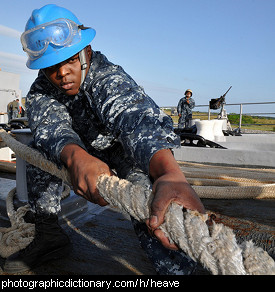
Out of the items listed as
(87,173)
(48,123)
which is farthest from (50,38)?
(87,173)

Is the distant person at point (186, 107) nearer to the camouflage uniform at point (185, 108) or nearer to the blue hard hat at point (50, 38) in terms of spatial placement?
the camouflage uniform at point (185, 108)

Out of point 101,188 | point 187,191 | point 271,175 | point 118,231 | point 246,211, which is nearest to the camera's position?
point 187,191

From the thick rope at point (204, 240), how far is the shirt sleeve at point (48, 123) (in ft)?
1.70

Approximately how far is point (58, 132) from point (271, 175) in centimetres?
283

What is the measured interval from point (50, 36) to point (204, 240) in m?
1.36

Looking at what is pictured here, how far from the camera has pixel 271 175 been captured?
339cm

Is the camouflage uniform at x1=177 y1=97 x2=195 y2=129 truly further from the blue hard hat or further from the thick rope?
the thick rope

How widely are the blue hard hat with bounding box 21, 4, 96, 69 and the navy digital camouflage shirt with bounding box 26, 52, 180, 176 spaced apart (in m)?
0.16

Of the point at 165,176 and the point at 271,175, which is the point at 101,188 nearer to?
the point at 165,176

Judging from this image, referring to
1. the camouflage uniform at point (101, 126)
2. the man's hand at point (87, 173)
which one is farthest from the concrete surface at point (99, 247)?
the man's hand at point (87, 173)

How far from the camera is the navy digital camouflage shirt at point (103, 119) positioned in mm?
1276

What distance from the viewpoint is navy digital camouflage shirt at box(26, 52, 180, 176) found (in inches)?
50.3

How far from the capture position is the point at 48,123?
5.32 feet
